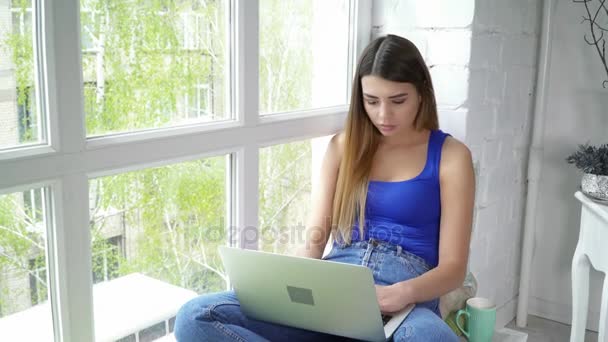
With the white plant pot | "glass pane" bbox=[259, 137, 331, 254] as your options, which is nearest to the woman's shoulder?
Answer: "glass pane" bbox=[259, 137, 331, 254]

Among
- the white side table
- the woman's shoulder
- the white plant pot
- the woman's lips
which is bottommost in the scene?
the white side table

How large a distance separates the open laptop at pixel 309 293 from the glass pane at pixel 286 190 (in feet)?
1.50

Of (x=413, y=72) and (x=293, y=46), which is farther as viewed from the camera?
(x=293, y=46)

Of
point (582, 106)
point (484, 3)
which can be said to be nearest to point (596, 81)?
point (582, 106)

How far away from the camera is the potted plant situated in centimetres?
189

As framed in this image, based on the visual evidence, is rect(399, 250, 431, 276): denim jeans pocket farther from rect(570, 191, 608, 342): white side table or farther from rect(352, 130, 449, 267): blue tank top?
rect(570, 191, 608, 342): white side table

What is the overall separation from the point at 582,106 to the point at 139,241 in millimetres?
1622

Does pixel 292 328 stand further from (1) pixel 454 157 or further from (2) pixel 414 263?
(1) pixel 454 157

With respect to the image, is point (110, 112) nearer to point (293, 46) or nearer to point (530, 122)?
point (293, 46)

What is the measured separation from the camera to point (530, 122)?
226 cm

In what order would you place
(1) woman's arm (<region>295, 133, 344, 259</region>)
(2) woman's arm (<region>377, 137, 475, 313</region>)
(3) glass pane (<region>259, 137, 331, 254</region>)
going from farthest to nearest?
(3) glass pane (<region>259, 137, 331, 254</region>), (1) woman's arm (<region>295, 133, 344, 259</region>), (2) woman's arm (<region>377, 137, 475, 313</region>)

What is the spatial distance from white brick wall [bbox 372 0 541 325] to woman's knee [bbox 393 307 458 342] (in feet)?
2.51

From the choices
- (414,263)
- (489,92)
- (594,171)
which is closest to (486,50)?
(489,92)

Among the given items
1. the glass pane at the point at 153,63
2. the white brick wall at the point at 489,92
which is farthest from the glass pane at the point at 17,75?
the white brick wall at the point at 489,92
